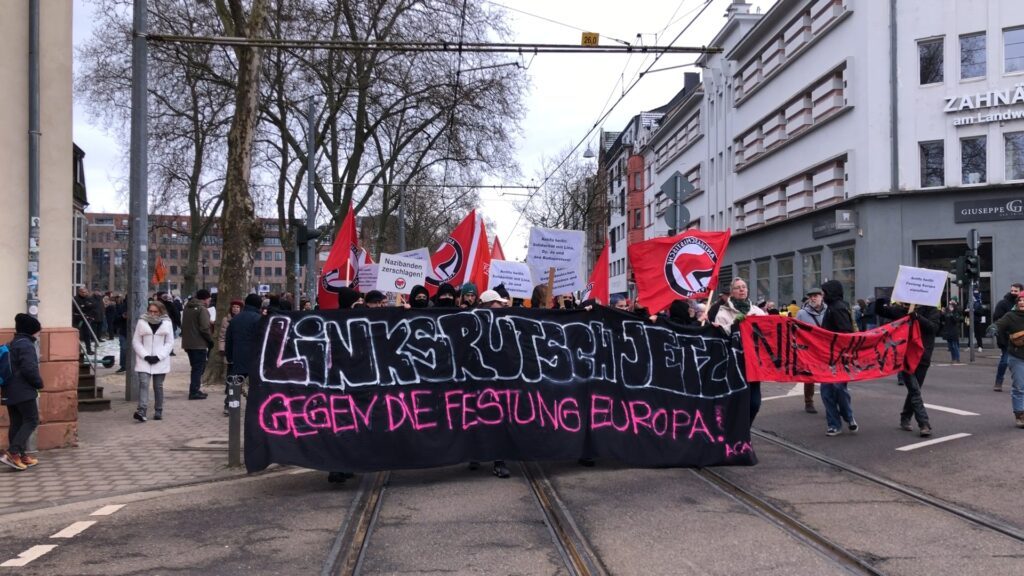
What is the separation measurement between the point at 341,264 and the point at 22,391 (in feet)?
20.9

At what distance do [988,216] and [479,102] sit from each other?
627 inches

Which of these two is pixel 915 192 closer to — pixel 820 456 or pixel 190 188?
pixel 820 456

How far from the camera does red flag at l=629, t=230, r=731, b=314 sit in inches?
412

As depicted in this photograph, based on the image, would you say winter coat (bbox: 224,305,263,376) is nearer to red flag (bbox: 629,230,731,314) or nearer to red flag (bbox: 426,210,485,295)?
red flag (bbox: 426,210,485,295)

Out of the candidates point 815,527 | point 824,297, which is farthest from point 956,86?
point 815,527

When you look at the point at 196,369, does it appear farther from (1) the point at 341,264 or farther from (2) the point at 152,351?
(1) the point at 341,264

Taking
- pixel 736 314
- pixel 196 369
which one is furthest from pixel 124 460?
pixel 736 314

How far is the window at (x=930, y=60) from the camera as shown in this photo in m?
29.1

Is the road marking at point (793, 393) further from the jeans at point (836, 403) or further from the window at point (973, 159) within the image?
the window at point (973, 159)

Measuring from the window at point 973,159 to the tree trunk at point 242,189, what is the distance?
71.3 feet

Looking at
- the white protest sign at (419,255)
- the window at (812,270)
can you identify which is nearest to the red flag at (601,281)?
the white protest sign at (419,255)

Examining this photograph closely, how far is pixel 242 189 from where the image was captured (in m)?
17.6

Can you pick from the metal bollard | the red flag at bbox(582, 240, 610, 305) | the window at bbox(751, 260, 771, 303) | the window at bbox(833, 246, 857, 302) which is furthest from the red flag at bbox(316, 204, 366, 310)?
the window at bbox(751, 260, 771, 303)

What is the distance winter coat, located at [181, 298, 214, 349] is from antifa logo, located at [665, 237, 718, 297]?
835 cm
